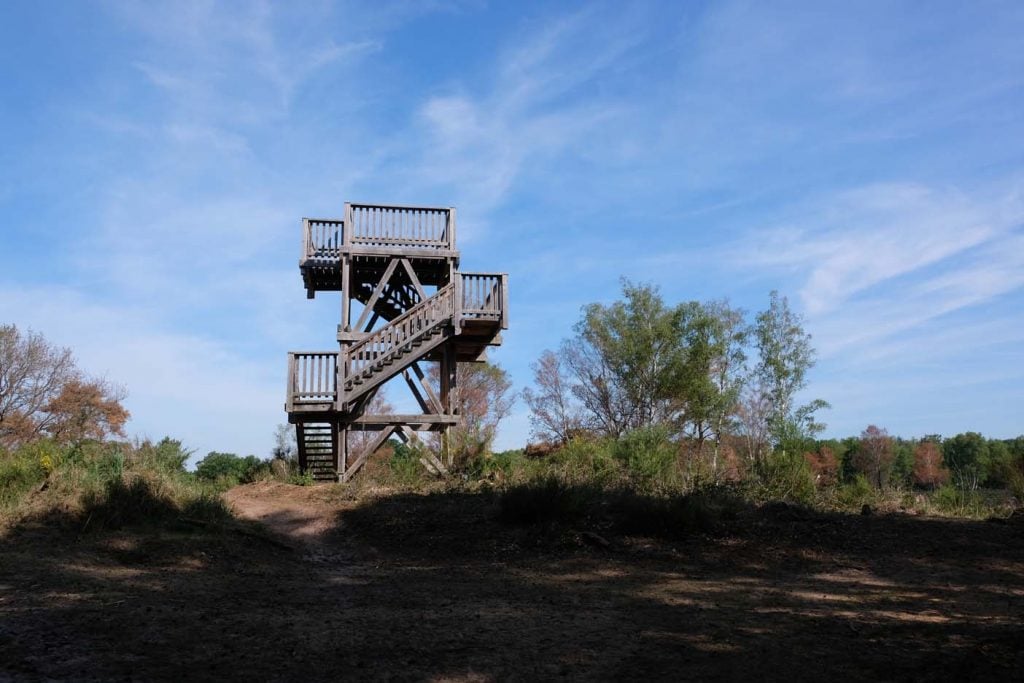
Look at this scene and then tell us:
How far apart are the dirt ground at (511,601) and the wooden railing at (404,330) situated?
5787 millimetres

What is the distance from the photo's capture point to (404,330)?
1739 cm

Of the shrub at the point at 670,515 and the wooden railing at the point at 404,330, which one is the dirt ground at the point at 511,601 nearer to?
the shrub at the point at 670,515

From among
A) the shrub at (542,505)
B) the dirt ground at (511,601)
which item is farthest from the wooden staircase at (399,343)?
the shrub at (542,505)

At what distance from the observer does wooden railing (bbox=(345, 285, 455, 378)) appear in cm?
1697

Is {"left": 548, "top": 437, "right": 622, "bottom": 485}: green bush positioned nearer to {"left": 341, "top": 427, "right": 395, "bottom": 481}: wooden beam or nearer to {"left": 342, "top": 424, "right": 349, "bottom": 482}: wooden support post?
{"left": 341, "top": 427, "right": 395, "bottom": 481}: wooden beam

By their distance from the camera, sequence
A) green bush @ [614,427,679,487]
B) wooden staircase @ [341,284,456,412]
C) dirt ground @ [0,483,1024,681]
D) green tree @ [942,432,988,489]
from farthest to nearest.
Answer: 1. green tree @ [942,432,988,489]
2. wooden staircase @ [341,284,456,412]
3. green bush @ [614,427,679,487]
4. dirt ground @ [0,483,1024,681]

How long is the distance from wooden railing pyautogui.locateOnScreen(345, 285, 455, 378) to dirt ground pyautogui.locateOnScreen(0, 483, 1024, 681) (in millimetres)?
5787

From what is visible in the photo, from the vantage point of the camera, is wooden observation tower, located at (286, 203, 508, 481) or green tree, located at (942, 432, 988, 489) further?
green tree, located at (942, 432, 988, 489)

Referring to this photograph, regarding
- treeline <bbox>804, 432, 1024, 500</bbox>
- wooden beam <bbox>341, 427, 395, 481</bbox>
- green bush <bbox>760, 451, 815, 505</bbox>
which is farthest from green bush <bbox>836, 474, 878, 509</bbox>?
treeline <bbox>804, 432, 1024, 500</bbox>

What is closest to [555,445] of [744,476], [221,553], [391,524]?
[744,476]

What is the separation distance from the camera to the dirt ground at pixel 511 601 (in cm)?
486

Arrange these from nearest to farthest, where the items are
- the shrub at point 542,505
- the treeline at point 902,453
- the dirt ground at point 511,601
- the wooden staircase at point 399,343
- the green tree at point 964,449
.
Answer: the dirt ground at point 511,601 → the shrub at point 542,505 → the wooden staircase at point 399,343 → the treeline at point 902,453 → the green tree at point 964,449

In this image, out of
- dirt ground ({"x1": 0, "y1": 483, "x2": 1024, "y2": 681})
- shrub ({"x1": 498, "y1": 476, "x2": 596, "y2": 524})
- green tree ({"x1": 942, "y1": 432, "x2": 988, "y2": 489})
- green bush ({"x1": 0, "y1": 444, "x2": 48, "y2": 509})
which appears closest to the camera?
dirt ground ({"x1": 0, "y1": 483, "x2": 1024, "y2": 681})

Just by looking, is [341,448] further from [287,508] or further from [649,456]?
[649,456]
